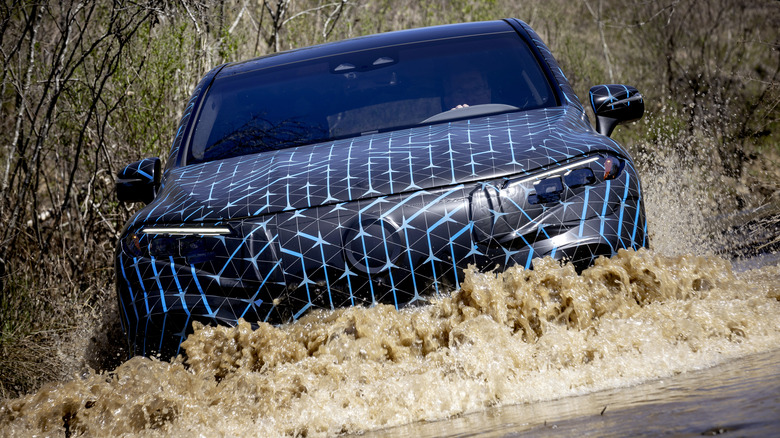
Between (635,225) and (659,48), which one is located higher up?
(635,225)

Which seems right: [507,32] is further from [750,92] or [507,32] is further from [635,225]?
[750,92]

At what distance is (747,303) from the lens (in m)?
2.99

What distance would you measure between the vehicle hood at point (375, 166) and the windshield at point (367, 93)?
27 cm

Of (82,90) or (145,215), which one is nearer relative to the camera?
(145,215)

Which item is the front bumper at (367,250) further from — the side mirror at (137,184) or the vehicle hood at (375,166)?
the side mirror at (137,184)

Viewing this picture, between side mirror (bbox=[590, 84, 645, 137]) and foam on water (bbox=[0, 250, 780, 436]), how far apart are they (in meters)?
1.19

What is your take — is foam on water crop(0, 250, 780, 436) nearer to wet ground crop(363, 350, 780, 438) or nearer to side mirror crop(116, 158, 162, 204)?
wet ground crop(363, 350, 780, 438)

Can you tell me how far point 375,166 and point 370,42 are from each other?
1659 millimetres

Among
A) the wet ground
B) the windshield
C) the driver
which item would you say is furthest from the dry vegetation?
the wet ground

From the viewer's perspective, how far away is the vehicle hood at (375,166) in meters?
3.10

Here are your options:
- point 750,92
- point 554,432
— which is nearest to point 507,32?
point 554,432

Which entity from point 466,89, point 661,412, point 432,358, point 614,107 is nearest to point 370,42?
point 466,89

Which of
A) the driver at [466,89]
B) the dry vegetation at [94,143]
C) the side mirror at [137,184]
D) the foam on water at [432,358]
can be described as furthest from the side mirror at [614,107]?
the dry vegetation at [94,143]

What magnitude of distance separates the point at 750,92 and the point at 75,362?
11.3m
